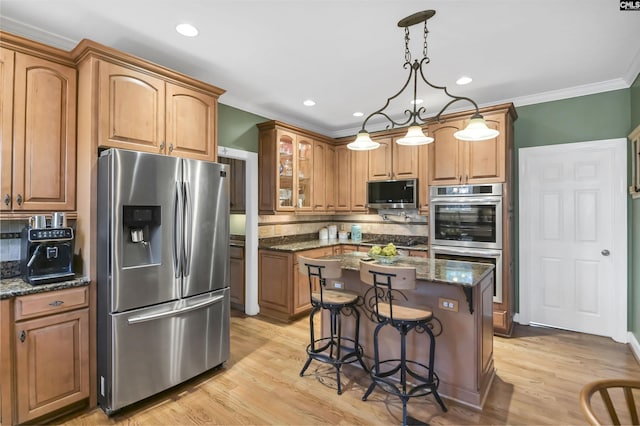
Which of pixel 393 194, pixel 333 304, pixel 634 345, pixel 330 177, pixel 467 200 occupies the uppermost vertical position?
pixel 330 177

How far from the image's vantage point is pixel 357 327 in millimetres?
2619

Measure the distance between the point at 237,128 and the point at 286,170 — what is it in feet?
2.74

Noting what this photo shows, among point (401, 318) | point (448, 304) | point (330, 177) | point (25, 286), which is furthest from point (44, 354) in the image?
point (330, 177)

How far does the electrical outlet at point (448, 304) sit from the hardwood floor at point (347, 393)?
2.25 feet

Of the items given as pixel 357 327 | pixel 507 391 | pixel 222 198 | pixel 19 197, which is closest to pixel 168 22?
pixel 222 198

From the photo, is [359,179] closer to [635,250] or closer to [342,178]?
[342,178]

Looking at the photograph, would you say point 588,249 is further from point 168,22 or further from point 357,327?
point 168,22

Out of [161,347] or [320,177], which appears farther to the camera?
[320,177]

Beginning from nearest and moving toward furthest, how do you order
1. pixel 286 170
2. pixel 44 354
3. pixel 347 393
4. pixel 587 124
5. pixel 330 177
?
pixel 44 354, pixel 347 393, pixel 587 124, pixel 286 170, pixel 330 177

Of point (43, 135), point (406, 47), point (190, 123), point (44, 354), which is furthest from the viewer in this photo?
point (190, 123)

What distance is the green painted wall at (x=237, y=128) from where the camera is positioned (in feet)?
12.4

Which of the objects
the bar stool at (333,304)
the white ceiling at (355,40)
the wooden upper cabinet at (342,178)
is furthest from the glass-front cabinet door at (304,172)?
the bar stool at (333,304)

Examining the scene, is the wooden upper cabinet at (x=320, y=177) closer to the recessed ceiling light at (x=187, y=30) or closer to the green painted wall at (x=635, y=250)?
the recessed ceiling light at (x=187, y=30)

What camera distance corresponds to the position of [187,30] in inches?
94.3
